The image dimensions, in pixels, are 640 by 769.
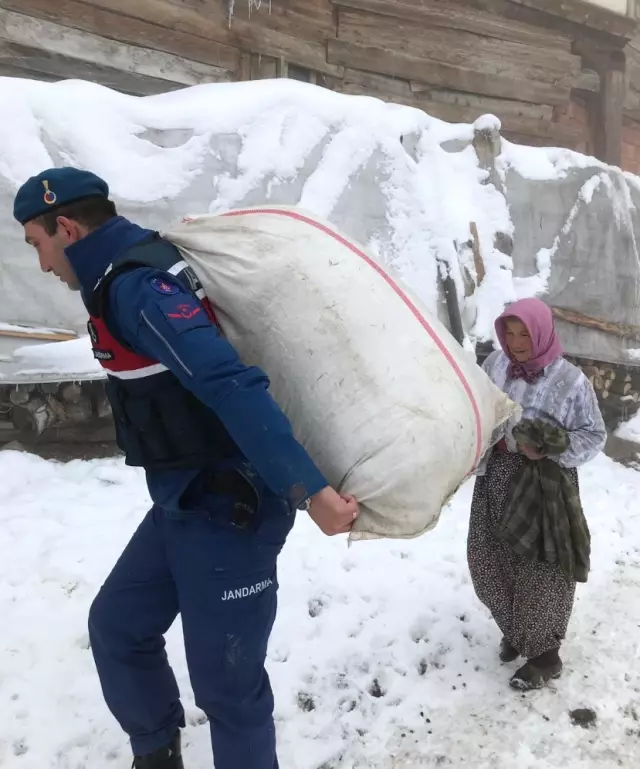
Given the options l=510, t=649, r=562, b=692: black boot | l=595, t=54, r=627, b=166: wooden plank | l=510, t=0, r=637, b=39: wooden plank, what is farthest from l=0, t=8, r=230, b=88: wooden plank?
l=510, t=649, r=562, b=692: black boot

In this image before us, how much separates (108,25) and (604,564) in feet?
19.9

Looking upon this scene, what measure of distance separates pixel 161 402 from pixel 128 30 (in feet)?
19.7

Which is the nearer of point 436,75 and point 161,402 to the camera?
point 161,402

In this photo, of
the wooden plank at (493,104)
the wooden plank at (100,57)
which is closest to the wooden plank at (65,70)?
the wooden plank at (100,57)

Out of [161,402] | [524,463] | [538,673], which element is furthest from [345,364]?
[538,673]

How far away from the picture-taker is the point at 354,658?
2799 millimetres

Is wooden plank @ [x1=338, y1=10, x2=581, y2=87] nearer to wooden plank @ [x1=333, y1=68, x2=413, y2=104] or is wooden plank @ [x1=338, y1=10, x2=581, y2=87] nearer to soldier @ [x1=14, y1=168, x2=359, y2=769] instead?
wooden plank @ [x1=333, y1=68, x2=413, y2=104]

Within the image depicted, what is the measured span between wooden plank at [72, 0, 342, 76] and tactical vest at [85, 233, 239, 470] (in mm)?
5621

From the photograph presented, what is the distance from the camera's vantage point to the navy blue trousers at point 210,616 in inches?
63.2

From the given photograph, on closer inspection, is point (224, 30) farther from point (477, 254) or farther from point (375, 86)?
point (477, 254)

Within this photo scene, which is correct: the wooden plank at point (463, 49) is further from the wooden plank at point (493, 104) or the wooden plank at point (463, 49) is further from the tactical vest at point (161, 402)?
the tactical vest at point (161, 402)

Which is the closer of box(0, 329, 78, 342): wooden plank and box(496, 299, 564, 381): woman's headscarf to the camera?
box(496, 299, 564, 381): woman's headscarf

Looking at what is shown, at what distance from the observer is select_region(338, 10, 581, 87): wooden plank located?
7.88m

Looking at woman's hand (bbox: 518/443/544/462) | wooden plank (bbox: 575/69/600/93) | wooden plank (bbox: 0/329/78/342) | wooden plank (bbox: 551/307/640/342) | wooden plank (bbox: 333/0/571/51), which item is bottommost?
wooden plank (bbox: 551/307/640/342)
